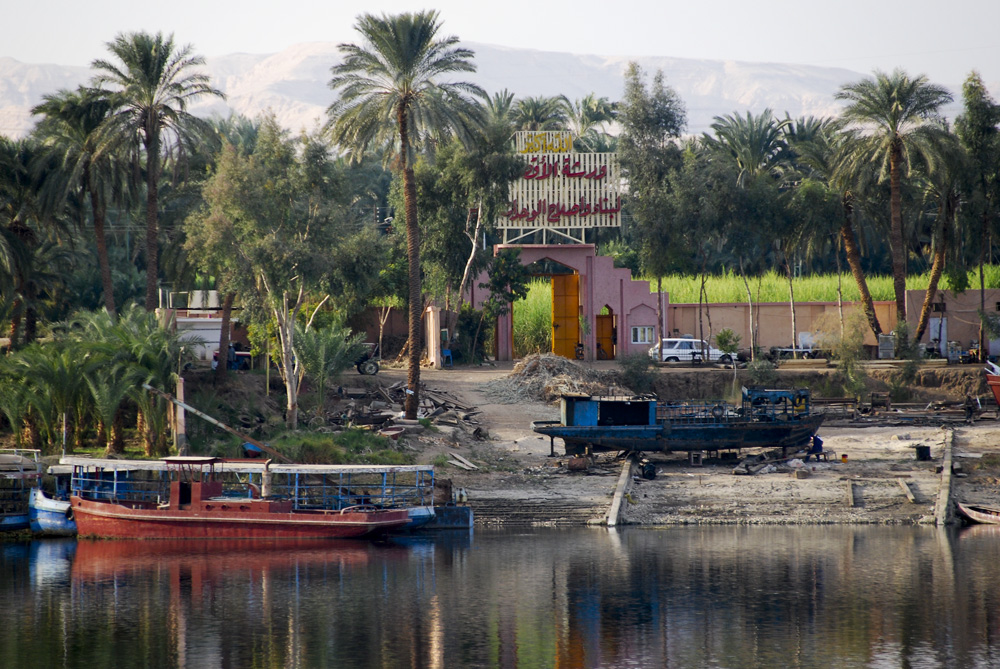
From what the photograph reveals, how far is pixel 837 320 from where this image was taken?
58406 mm

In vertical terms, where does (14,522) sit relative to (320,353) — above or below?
below

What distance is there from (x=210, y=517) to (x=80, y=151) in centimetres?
1847

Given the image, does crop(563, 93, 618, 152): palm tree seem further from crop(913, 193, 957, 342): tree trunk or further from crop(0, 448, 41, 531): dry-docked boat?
crop(0, 448, 41, 531): dry-docked boat

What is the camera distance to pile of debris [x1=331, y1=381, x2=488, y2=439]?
42.4m

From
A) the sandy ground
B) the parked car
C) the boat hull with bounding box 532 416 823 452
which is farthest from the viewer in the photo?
the parked car

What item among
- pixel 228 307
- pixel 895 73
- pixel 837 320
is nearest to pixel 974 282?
pixel 837 320

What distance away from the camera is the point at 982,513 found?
34031mm

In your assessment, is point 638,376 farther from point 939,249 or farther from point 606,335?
point 939,249

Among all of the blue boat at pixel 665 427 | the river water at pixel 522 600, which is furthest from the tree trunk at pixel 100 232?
the blue boat at pixel 665 427

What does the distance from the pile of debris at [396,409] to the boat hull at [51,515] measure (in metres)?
10.6

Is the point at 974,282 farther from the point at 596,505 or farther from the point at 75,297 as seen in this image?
the point at 75,297

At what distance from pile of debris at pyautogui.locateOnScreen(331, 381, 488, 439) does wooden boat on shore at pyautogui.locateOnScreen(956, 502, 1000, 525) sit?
1743 cm

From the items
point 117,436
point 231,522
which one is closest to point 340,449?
point 231,522

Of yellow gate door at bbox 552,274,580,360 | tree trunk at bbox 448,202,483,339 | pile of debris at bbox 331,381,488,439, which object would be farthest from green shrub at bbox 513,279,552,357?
pile of debris at bbox 331,381,488,439
